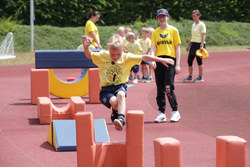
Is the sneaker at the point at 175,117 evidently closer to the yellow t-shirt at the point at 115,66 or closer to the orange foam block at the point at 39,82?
the yellow t-shirt at the point at 115,66

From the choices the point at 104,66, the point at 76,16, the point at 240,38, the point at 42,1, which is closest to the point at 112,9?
the point at 76,16

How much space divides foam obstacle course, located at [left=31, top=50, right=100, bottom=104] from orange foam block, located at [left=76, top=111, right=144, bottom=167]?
5.85 meters

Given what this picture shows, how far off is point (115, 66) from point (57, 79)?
5815mm

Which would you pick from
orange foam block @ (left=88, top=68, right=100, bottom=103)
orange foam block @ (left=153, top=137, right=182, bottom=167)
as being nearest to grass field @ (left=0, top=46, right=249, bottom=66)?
orange foam block @ (left=88, top=68, right=100, bottom=103)

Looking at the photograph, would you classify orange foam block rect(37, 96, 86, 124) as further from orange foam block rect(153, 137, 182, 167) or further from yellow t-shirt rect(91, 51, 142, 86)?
orange foam block rect(153, 137, 182, 167)

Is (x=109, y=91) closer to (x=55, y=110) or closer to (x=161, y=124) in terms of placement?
(x=161, y=124)

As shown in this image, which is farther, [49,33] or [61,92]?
[49,33]

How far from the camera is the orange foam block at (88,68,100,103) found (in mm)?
11891

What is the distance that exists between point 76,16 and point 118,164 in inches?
994

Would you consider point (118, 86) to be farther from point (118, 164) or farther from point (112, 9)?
point (112, 9)

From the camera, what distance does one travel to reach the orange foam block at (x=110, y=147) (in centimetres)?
566

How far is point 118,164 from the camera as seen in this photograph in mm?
6133

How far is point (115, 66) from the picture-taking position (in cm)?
690

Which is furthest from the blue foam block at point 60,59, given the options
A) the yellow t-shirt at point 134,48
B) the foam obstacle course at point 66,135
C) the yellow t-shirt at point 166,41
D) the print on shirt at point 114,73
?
the print on shirt at point 114,73
